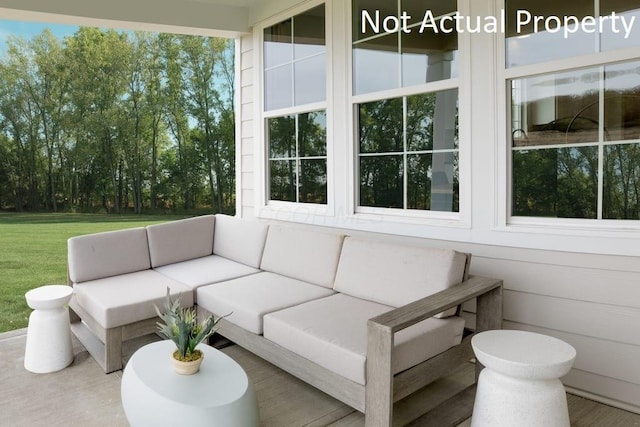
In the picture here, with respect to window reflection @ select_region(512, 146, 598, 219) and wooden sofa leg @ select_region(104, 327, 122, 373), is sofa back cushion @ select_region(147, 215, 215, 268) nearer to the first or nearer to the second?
wooden sofa leg @ select_region(104, 327, 122, 373)

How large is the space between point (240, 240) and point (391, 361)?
2.31m

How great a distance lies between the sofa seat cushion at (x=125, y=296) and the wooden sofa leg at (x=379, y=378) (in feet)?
5.31

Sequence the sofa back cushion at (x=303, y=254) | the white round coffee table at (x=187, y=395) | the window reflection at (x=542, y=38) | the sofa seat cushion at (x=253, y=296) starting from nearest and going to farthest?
1. the white round coffee table at (x=187, y=395)
2. the window reflection at (x=542, y=38)
3. the sofa seat cushion at (x=253, y=296)
4. the sofa back cushion at (x=303, y=254)

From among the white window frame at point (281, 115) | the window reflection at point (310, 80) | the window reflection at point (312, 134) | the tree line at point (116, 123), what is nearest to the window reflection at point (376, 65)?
the white window frame at point (281, 115)

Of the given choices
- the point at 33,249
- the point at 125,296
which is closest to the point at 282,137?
the point at 125,296

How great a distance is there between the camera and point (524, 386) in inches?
70.1

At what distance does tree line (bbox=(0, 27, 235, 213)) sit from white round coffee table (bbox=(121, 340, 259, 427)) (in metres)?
5.63

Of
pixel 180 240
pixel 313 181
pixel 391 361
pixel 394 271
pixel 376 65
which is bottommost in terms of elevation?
pixel 391 361

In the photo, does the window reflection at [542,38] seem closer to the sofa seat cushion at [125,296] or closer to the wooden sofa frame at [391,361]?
the wooden sofa frame at [391,361]

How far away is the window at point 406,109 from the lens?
2.92m

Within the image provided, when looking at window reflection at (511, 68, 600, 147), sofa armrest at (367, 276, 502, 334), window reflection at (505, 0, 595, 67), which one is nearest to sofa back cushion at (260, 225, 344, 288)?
sofa armrest at (367, 276, 502, 334)

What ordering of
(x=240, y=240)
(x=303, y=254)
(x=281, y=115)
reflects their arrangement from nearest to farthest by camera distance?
(x=303, y=254) < (x=240, y=240) < (x=281, y=115)

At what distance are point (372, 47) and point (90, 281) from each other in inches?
110

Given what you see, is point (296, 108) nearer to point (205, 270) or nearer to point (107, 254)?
point (205, 270)
